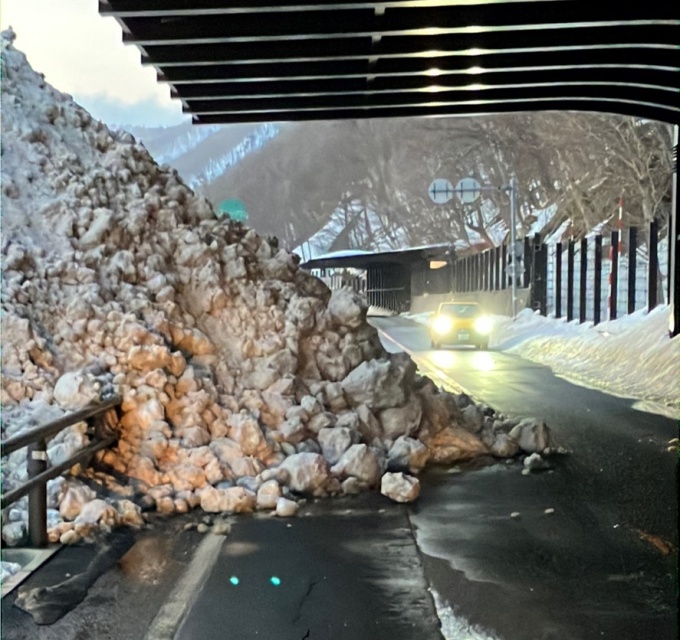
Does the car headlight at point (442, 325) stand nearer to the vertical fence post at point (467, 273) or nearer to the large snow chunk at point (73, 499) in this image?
the vertical fence post at point (467, 273)

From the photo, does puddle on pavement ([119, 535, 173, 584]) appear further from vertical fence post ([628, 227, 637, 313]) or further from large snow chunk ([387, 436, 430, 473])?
vertical fence post ([628, 227, 637, 313])

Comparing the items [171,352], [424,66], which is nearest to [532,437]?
[171,352]

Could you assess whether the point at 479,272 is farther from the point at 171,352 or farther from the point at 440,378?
the point at 171,352

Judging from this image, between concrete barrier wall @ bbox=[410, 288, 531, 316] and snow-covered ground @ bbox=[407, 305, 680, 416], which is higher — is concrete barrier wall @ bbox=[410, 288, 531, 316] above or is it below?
above

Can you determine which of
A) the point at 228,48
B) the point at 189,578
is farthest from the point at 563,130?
the point at 189,578

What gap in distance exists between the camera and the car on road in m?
22.5

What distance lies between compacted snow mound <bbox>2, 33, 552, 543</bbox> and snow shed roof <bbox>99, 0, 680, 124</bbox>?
64.3 inches

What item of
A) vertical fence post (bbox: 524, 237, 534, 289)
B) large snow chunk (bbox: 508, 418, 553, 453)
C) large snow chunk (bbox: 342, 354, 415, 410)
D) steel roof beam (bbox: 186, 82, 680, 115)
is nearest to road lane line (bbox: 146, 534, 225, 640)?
large snow chunk (bbox: 342, 354, 415, 410)

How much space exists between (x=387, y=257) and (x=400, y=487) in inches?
1728

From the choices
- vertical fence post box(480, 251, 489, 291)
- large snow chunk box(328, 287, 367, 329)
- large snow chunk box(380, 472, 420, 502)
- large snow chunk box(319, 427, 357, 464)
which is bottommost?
large snow chunk box(380, 472, 420, 502)

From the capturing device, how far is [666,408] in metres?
10.6

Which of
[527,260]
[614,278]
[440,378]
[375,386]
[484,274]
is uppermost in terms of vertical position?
[527,260]

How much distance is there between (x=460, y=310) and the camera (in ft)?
77.9

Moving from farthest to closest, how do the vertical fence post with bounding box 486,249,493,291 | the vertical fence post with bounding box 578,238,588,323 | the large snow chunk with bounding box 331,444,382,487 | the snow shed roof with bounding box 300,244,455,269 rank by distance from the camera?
the snow shed roof with bounding box 300,244,455,269
the vertical fence post with bounding box 486,249,493,291
the vertical fence post with bounding box 578,238,588,323
the large snow chunk with bounding box 331,444,382,487
